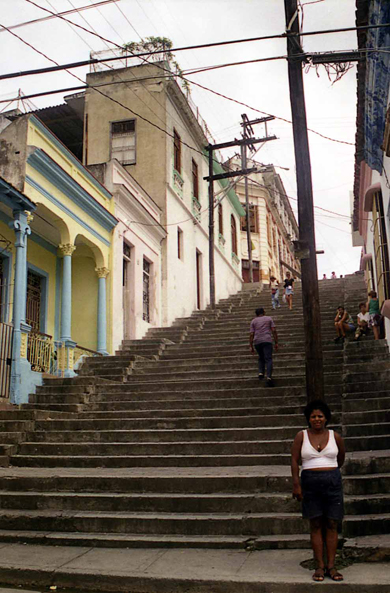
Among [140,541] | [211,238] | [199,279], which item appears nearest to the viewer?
[140,541]

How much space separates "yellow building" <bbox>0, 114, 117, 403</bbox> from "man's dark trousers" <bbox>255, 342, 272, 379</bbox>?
4.45 metres

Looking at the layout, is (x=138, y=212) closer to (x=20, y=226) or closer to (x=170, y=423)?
(x=20, y=226)

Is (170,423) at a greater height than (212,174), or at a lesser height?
lesser

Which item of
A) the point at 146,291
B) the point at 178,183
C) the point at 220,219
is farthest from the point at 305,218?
the point at 220,219

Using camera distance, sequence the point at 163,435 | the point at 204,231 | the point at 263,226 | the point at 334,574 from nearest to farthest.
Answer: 1. the point at 334,574
2. the point at 163,435
3. the point at 204,231
4. the point at 263,226

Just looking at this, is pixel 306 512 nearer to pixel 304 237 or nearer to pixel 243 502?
pixel 243 502

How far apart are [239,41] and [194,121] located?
15.8 meters

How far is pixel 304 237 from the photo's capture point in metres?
7.84

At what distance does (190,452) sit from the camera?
28.1 ft

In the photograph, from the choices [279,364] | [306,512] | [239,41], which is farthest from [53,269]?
[306,512]

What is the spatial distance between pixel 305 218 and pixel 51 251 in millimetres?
9192

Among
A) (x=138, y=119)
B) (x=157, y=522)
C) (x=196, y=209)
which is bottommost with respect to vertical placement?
(x=157, y=522)

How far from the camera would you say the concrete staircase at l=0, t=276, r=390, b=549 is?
6.16 meters

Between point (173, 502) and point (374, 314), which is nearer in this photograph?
point (173, 502)
